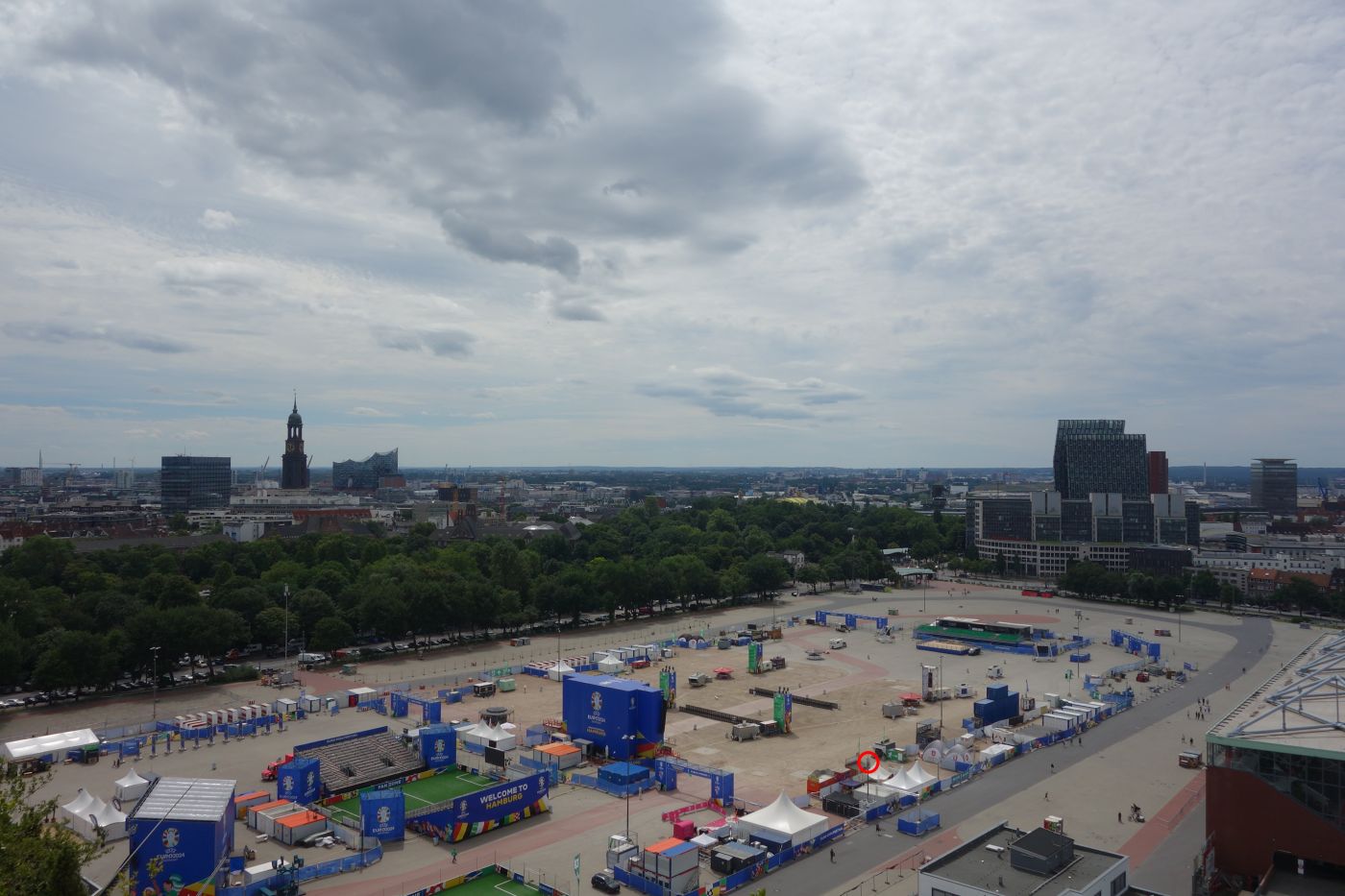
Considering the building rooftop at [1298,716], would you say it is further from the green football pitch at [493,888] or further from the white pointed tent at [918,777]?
the green football pitch at [493,888]

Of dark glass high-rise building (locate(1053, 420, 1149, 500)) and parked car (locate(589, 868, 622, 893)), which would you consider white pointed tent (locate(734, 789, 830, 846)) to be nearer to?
parked car (locate(589, 868, 622, 893))

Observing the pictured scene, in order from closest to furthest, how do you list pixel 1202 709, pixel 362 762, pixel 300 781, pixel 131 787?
pixel 300 781
pixel 131 787
pixel 362 762
pixel 1202 709

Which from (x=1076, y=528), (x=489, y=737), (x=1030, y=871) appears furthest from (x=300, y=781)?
(x=1076, y=528)

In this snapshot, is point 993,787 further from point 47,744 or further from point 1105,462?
point 1105,462

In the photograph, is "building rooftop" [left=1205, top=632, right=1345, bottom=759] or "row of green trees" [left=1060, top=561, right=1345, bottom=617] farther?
"row of green trees" [left=1060, top=561, right=1345, bottom=617]

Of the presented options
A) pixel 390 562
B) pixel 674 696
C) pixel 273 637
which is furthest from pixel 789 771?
pixel 390 562

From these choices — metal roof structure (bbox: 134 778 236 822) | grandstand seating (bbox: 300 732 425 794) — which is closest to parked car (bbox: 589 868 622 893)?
metal roof structure (bbox: 134 778 236 822)
